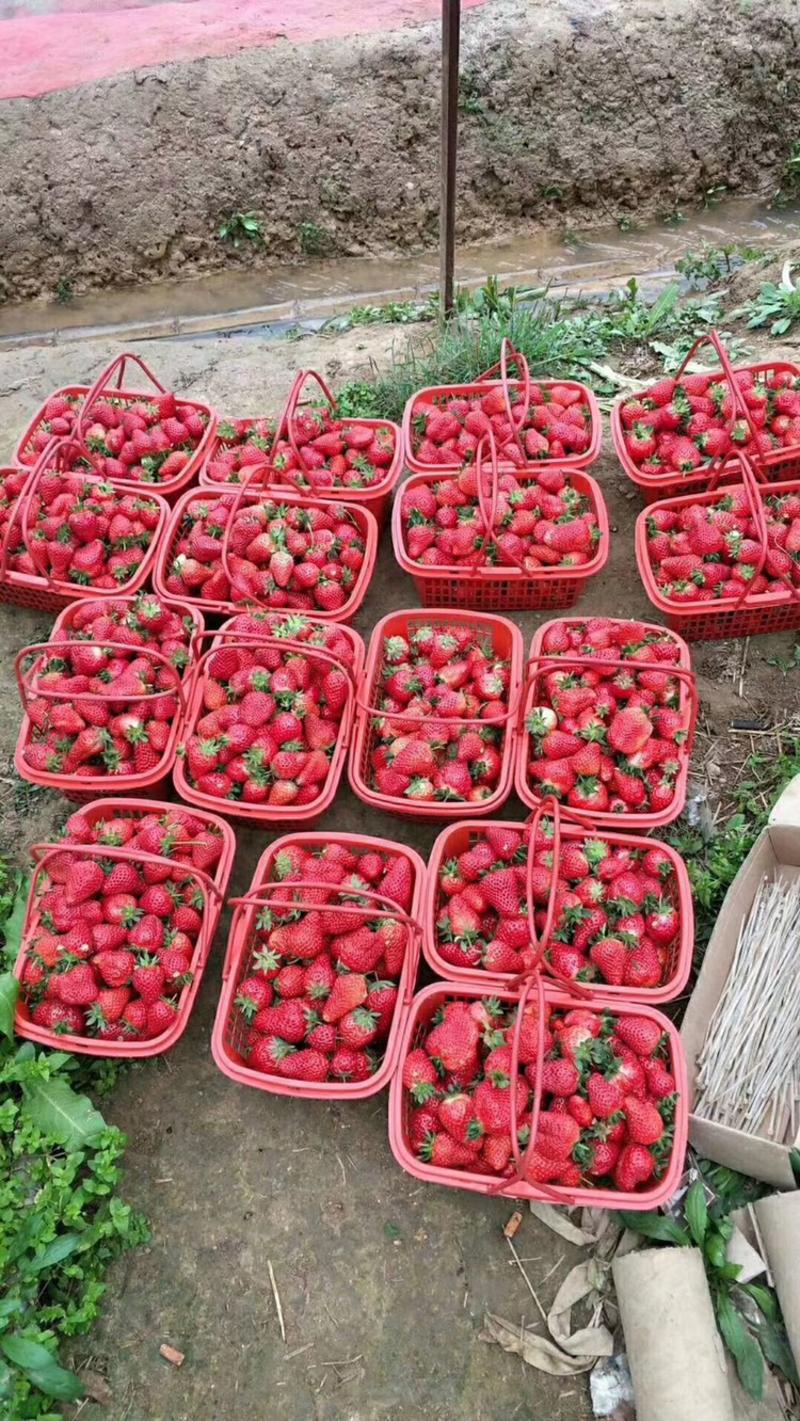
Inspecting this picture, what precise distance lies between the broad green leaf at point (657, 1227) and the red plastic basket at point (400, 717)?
3.74ft

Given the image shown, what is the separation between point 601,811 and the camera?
2.67 metres

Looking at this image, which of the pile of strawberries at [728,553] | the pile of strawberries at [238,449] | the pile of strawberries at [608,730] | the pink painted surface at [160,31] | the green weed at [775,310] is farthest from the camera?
the pink painted surface at [160,31]

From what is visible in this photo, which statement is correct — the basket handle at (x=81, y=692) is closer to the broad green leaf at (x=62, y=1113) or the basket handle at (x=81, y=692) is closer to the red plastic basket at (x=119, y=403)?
the red plastic basket at (x=119, y=403)

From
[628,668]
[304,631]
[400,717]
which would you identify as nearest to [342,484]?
[304,631]

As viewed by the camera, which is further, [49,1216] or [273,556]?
[273,556]

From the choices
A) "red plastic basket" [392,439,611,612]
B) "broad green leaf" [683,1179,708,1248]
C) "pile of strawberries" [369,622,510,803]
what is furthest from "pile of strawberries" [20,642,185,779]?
"broad green leaf" [683,1179,708,1248]

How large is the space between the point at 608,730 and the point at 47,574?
2125 mm

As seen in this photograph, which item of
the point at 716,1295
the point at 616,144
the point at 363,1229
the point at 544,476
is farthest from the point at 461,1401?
the point at 616,144

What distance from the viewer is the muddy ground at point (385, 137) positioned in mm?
5891

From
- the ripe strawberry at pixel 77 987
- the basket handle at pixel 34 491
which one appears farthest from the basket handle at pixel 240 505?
the ripe strawberry at pixel 77 987

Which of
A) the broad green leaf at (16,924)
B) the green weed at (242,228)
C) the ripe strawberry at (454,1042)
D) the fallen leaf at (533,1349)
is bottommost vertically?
the fallen leaf at (533,1349)

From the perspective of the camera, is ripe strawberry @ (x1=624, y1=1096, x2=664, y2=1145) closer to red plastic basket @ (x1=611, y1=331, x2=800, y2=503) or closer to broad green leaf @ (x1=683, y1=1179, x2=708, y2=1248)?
broad green leaf @ (x1=683, y1=1179, x2=708, y2=1248)

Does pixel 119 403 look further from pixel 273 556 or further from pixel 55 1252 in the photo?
pixel 55 1252

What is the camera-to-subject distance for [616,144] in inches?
245
